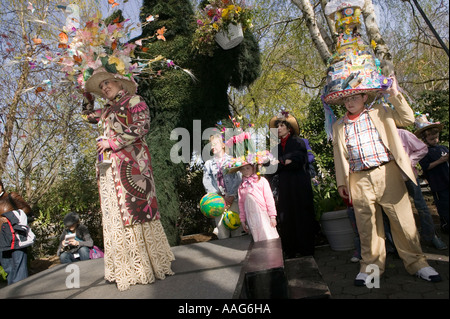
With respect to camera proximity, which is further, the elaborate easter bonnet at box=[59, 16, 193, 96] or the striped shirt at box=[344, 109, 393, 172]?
the elaborate easter bonnet at box=[59, 16, 193, 96]

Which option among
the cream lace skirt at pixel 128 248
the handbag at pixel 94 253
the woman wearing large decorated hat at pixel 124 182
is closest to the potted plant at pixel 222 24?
the woman wearing large decorated hat at pixel 124 182

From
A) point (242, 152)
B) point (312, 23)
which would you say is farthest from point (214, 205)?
point (312, 23)

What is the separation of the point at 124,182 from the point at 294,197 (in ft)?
7.85

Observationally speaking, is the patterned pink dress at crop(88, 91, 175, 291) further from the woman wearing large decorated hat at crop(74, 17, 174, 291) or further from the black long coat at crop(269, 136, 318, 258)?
the black long coat at crop(269, 136, 318, 258)

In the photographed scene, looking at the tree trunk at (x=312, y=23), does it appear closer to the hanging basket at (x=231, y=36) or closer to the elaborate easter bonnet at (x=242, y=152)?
the hanging basket at (x=231, y=36)

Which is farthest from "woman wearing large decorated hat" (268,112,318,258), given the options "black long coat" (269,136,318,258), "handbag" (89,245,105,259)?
"handbag" (89,245,105,259)

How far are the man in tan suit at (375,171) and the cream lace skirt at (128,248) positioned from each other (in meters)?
1.72

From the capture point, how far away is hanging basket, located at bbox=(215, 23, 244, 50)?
4.96 m

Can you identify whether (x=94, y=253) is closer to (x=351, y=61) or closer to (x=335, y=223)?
(x=335, y=223)

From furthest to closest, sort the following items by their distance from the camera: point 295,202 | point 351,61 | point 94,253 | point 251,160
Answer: point 94,253 → point 295,202 → point 251,160 → point 351,61

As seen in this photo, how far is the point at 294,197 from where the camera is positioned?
15.4 ft

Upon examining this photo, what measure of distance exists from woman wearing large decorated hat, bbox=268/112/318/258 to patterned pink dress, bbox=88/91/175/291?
6.41 feet

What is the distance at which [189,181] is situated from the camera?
8.29m

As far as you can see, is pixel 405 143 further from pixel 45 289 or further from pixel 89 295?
pixel 45 289
